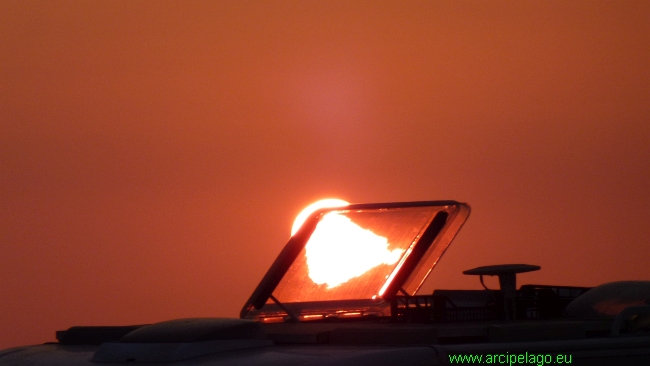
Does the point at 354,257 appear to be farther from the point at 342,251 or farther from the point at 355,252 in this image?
the point at 342,251

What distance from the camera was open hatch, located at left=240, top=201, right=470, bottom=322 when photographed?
750 cm

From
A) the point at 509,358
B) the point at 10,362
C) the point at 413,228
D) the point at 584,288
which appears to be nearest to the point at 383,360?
the point at 509,358

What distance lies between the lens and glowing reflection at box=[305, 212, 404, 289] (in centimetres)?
752

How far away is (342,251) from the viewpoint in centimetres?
767

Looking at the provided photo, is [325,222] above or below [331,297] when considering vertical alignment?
above

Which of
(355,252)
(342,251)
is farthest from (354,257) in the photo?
(342,251)

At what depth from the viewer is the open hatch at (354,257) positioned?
24.6 feet

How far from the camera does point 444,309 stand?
6.47 metres

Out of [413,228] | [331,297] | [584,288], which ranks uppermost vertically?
[413,228]

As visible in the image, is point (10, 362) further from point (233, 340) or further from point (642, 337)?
point (642, 337)

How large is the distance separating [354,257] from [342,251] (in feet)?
0.59

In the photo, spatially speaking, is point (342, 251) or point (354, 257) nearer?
point (342, 251)

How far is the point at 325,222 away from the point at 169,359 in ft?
9.35

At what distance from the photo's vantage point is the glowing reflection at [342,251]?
24.7 ft
